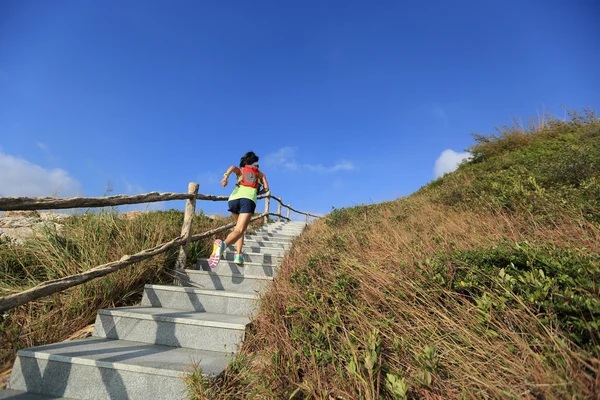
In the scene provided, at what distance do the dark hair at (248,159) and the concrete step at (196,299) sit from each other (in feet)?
7.35

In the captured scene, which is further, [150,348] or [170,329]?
[170,329]

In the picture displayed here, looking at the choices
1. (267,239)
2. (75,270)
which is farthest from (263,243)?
(75,270)

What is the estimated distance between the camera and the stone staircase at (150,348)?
2.27 meters

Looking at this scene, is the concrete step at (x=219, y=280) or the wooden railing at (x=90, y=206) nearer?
the wooden railing at (x=90, y=206)

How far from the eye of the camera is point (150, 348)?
9.30ft

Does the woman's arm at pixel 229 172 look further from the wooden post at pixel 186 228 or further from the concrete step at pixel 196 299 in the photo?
the concrete step at pixel 196 299

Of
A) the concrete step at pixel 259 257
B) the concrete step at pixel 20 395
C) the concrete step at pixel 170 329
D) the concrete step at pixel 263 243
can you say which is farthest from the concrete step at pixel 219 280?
the concrete step at pixel 263 243

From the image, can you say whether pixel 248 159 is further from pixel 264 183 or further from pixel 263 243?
pixel 263 243

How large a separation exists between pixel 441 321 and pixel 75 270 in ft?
13.1

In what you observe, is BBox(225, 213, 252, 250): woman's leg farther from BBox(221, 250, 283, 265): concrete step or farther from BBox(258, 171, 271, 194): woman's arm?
BBox(221, 250, 283, 265): concrete step

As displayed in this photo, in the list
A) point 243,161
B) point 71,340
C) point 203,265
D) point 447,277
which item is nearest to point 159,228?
point 203,265

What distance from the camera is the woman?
471 centimetres

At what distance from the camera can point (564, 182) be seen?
15.8 ft

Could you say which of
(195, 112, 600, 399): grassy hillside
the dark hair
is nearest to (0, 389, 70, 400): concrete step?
(195, 112, 600, 399): grassy hillside
